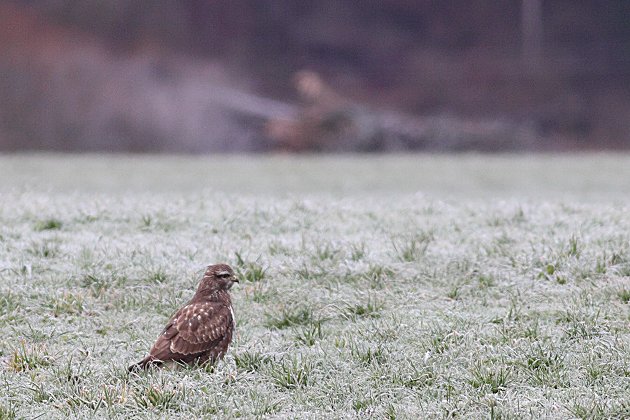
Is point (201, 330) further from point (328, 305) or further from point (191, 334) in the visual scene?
point (328, 305)

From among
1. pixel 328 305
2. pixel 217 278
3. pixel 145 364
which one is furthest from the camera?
pixel 328 305

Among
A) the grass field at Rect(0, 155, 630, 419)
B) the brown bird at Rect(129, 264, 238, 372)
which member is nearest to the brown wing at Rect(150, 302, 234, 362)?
the brown bird at Rect(129, 264, 238, 372)

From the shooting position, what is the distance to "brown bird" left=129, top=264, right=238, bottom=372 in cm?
638

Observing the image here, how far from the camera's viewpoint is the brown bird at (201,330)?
20.9ft

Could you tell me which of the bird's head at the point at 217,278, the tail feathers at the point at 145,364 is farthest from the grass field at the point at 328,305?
the bird's head at the point at 217,278

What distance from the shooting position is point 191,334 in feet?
20.9

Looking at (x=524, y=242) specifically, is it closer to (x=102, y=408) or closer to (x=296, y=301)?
(x=296, y=301)

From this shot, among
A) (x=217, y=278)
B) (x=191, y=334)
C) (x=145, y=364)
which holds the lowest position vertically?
(x=145, y=364)

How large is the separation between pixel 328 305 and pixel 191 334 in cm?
218

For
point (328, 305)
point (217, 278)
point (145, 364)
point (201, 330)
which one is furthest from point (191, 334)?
point (328, 305)

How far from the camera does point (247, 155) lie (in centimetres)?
3136

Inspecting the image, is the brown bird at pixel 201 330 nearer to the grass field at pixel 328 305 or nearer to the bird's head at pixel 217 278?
the bird's head at pixel 217 278

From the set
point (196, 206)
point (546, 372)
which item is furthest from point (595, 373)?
point (196, 206)

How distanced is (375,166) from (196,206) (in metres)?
13.8
